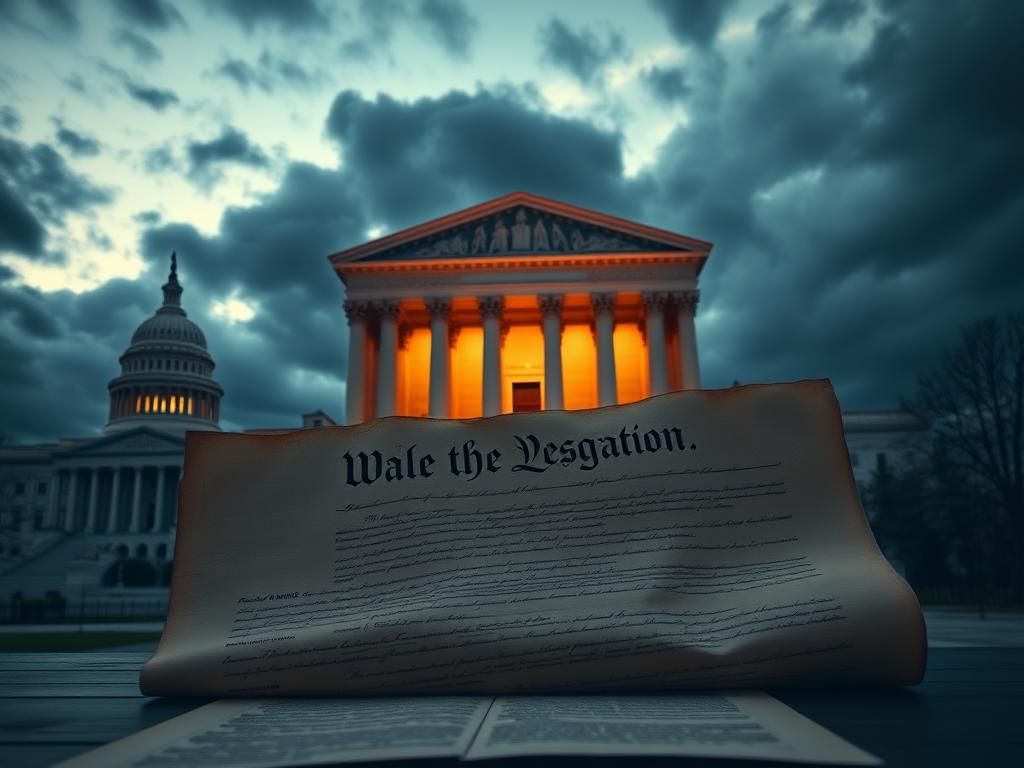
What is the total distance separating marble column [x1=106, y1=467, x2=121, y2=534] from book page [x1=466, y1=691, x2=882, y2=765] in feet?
224

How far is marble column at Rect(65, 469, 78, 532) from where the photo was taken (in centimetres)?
6084

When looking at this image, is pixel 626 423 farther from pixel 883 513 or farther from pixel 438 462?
pixel 883 513

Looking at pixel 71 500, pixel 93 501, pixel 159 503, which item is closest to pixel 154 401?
pixel 71 500

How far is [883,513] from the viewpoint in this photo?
34219 mm

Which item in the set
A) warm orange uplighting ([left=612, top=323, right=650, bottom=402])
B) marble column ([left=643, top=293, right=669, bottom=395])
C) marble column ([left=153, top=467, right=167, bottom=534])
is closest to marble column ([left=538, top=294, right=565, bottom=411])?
marble column ([left=643, top=293, right=669, bottom=395])

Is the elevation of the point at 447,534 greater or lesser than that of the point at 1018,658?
greater

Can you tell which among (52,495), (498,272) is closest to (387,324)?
(498,272)

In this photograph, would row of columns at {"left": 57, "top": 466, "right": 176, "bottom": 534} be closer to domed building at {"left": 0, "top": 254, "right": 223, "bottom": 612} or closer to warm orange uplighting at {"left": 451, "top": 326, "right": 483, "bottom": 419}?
domed building at {"left": 0, "top": 254, "right": 223, "bottom": 612}

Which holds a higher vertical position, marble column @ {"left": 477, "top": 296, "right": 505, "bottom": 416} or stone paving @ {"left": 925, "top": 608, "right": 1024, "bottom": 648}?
marble column @ {"left": 477, "top": 296, "right": 505, "bottom": 416}

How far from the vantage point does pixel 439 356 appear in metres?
27.4

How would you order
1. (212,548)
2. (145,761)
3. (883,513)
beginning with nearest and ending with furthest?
(145,761) < (212,548) < (883,513)

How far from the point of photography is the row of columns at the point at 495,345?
27.0 metres

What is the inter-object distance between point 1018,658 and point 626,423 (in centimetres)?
163

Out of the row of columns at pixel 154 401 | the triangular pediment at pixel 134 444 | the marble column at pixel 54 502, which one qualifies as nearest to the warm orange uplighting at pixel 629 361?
the triangular pediment at pixel 134 444
